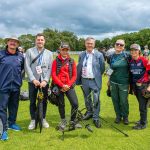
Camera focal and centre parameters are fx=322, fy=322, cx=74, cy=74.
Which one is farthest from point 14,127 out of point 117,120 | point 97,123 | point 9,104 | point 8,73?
point 117,120

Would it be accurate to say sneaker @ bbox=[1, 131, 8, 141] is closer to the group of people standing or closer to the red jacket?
the group of people standing

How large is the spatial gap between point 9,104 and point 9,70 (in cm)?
87

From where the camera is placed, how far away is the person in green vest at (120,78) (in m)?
7.57

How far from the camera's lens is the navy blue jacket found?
6.86 meters

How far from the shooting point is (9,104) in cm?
730

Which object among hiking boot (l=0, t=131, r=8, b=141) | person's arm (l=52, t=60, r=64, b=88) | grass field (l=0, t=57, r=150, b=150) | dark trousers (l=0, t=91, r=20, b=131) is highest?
person's arm (l=52, t=60, r=64, b=88)

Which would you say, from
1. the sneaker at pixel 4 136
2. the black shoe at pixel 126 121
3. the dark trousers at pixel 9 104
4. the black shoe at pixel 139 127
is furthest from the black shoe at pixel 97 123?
the sneaker at pixel 4 136

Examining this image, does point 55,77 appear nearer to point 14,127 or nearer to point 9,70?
point 9,70

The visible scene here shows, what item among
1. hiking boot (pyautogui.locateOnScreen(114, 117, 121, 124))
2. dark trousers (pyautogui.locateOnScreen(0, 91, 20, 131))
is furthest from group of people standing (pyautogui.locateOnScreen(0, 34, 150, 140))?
hiking boot (pyautogui.locateOnScreen(114, 117, 121, 124))

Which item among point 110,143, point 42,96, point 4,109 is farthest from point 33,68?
point 110,143

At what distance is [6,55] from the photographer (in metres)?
6.90

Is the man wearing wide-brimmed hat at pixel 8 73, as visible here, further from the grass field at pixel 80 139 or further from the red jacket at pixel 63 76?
the red jacket at pixel 63 76

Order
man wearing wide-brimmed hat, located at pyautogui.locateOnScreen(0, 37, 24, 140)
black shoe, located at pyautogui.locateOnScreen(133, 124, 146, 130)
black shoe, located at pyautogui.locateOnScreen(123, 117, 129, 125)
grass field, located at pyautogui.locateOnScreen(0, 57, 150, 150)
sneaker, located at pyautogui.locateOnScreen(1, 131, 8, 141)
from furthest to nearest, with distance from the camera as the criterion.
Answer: black shoe, located at pyautogui.locateOnScreen(123, 117, 129, 125)
black shoe, located at pyautogui.locateOnScreen(133, 124, 146, 130)
man wearing wide-brimmed hat, located at pyautogui.locateOnScreen(0, 37, 24, 140)
sneaker, located at pyautogui.locateOnScreen(1, 131, 8, 141)
grass field, located at pyautogui.locateOnScreen(0, 57, 150, 150)

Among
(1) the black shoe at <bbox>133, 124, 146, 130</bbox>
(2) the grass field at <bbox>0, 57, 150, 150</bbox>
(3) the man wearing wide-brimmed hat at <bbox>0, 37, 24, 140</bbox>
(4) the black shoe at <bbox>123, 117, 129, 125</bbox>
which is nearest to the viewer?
(2) the grass field at <bbox>0, 57, 150, 150</bbox>
